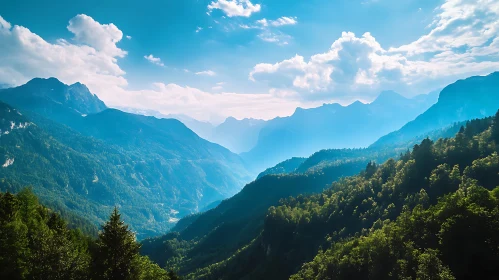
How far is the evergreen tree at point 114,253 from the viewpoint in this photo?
34812 millimetres

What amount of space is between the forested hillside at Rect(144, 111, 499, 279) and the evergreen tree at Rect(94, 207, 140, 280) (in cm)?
4604

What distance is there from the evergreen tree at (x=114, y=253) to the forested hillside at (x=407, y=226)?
46041 millimetres

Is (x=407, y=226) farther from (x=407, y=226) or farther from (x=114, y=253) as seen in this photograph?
(x=114, y=253)

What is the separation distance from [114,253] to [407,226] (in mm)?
70908

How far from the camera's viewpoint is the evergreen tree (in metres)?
34.8

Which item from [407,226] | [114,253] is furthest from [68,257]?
[407,226]

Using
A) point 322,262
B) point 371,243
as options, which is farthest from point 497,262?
point 322,262

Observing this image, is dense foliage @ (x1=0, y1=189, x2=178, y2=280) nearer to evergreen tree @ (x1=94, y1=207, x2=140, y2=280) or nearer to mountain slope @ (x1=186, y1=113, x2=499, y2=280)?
evergreen tree @ (x1=94, y1=207, x2=140, y2=280)

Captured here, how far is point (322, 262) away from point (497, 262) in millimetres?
65620

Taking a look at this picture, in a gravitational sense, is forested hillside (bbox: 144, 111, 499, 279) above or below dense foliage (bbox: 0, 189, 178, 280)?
below

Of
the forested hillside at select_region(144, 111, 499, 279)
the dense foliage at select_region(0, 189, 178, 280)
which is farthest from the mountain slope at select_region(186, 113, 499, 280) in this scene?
the dense foliage at select_region(0, 189, 178, 280)

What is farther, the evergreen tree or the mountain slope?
the mountain slope

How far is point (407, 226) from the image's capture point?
7731 centimetres

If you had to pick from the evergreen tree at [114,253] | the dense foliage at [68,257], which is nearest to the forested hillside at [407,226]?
the evergreen tree at [114,253]
